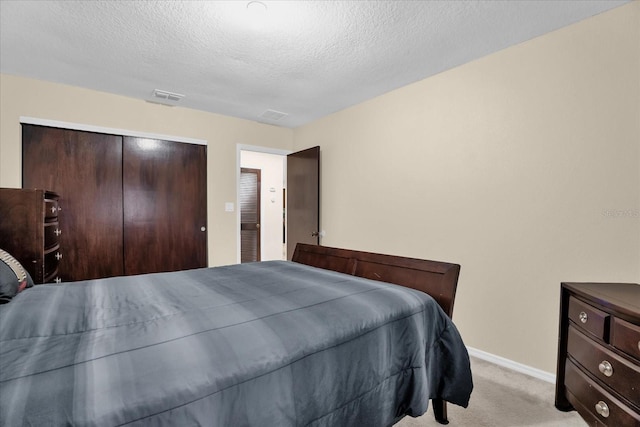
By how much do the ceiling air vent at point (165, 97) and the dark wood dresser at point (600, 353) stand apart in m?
3.78

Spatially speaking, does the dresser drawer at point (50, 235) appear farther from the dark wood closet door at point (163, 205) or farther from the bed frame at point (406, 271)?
the bed frame at point (406, 271)

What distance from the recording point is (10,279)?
1.42 meters

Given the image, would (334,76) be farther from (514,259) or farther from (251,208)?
(251,208)

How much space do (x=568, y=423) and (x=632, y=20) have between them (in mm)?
2410

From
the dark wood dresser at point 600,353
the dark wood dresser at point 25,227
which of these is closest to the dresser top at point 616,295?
the dark wood dresser at point 600,353

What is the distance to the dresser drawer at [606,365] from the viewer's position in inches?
52.4

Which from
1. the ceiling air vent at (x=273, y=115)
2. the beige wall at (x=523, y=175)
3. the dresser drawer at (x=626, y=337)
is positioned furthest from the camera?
the ceiling air vent at (x=273, y=115)

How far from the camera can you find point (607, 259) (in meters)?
1.93

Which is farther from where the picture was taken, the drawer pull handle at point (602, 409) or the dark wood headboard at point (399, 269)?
the dark wood headboard at point (399, 269)

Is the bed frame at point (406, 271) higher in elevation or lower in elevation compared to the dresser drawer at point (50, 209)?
lower

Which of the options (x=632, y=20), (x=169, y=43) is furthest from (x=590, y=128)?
(x=169, y=43)

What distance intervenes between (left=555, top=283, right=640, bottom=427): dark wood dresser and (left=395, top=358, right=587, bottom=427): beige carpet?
11 centimetres

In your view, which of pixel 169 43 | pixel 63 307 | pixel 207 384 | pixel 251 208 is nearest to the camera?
pixel 207 384

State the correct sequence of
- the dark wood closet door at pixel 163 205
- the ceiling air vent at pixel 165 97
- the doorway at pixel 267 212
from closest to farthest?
the ceiling air vent at pixel 165 97
the dark wood closet door at pixel 163 205
the doorway at pixel 267 212
